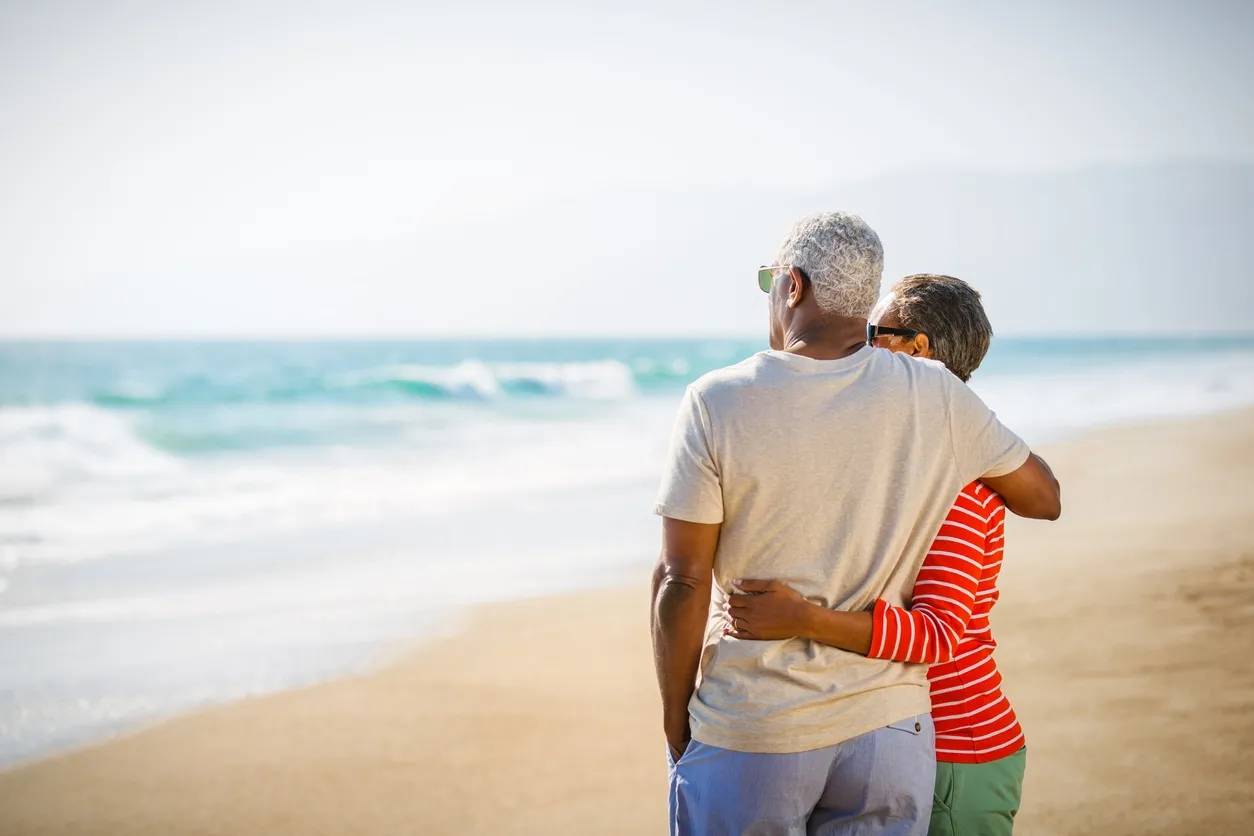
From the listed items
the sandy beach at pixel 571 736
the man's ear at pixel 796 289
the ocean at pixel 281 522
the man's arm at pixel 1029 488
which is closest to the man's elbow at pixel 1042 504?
the man's arm at pixel 1029 488

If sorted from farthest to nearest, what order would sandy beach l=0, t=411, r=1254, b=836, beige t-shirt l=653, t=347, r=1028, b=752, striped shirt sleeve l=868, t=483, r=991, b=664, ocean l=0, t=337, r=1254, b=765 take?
1. ocean l=0, t=337, r=1254, b=765
2. sandy beach l=0, t=411, r=1254, b=836
3. striped shirt sleeve l=868, t=483, r=991, b=664
4. beige t-shirt l=653, t=347, r=1028, b=752

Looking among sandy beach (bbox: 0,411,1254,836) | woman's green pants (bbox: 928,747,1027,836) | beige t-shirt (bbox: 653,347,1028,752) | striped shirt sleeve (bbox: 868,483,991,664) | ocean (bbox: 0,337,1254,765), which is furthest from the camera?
ocean (bbox: 0,337,1254,765)

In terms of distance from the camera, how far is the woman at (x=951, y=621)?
1587 mm

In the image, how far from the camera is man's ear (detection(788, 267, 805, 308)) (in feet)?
5.54

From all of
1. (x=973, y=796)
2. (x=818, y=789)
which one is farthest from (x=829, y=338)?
(x=973, y=796)

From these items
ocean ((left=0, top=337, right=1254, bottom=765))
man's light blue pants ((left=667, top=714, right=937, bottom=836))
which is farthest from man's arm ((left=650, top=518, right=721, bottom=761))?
ocean ((left=0, top=337, right=1254, bottom=765))

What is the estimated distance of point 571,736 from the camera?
407 cm

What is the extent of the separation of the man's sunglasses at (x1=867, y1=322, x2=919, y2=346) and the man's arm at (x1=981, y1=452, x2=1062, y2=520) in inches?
12.6

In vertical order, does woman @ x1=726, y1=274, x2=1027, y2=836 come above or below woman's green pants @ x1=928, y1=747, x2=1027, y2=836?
above

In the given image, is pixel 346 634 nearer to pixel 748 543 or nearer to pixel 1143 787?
pixel 1143 787

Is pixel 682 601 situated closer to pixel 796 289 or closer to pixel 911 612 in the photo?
pixel 911 612

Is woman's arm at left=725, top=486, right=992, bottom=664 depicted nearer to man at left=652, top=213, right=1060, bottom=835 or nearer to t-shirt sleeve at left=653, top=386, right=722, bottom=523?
man at left=652, top=213, right=1060, bottom=835

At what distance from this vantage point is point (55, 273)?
60.3 meters

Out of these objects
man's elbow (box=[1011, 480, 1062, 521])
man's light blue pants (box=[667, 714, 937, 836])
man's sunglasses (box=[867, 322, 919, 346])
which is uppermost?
man's sunglasses (box=[867, 322, 919, 346])
